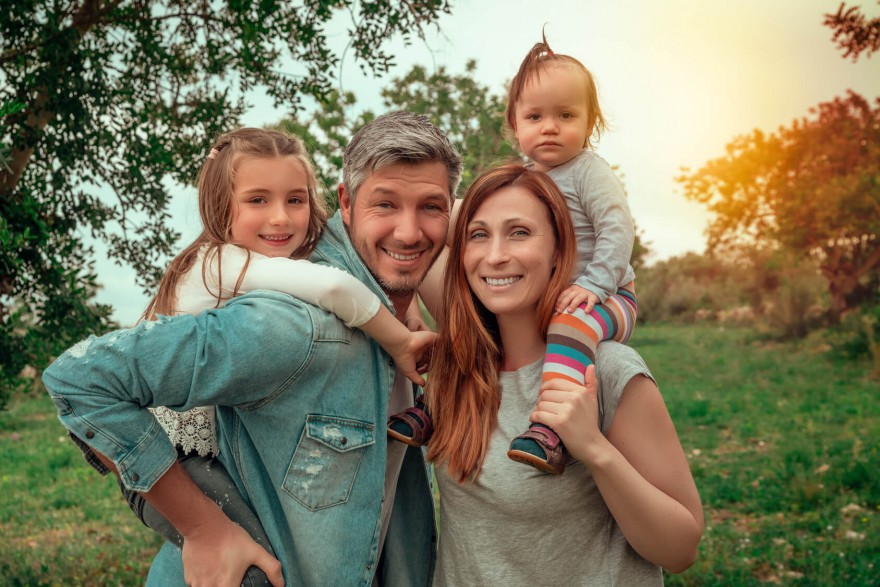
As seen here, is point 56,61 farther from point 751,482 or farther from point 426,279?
point 751,482

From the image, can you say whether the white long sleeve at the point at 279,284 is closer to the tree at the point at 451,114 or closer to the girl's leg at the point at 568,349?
the girl's leg at the point at 568,349

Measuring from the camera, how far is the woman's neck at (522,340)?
277cm

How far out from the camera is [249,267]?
2.66 m

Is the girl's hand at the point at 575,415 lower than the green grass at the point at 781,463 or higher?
higher

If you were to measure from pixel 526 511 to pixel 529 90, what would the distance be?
1908 millimetres

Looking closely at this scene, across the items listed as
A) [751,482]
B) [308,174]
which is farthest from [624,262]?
[751,482]

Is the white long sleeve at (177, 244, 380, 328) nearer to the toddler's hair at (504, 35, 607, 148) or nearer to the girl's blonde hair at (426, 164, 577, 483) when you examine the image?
the girl's blonde hair at (426, 164, 577, 483)

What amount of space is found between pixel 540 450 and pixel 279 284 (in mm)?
968

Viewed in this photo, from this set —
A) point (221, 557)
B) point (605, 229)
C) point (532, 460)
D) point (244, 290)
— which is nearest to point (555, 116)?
point (605, 229)

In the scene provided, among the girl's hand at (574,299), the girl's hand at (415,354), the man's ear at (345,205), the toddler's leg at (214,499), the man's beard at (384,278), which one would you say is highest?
the man's ear at (345,205)

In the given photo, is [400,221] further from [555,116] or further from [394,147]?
[555,116]

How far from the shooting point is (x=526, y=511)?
96.3 inches

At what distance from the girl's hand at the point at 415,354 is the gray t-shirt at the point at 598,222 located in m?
0.59

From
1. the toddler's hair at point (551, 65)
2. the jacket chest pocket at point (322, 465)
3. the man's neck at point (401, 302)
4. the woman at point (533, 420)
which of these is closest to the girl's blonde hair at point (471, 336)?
the woman at point (533, 420)
